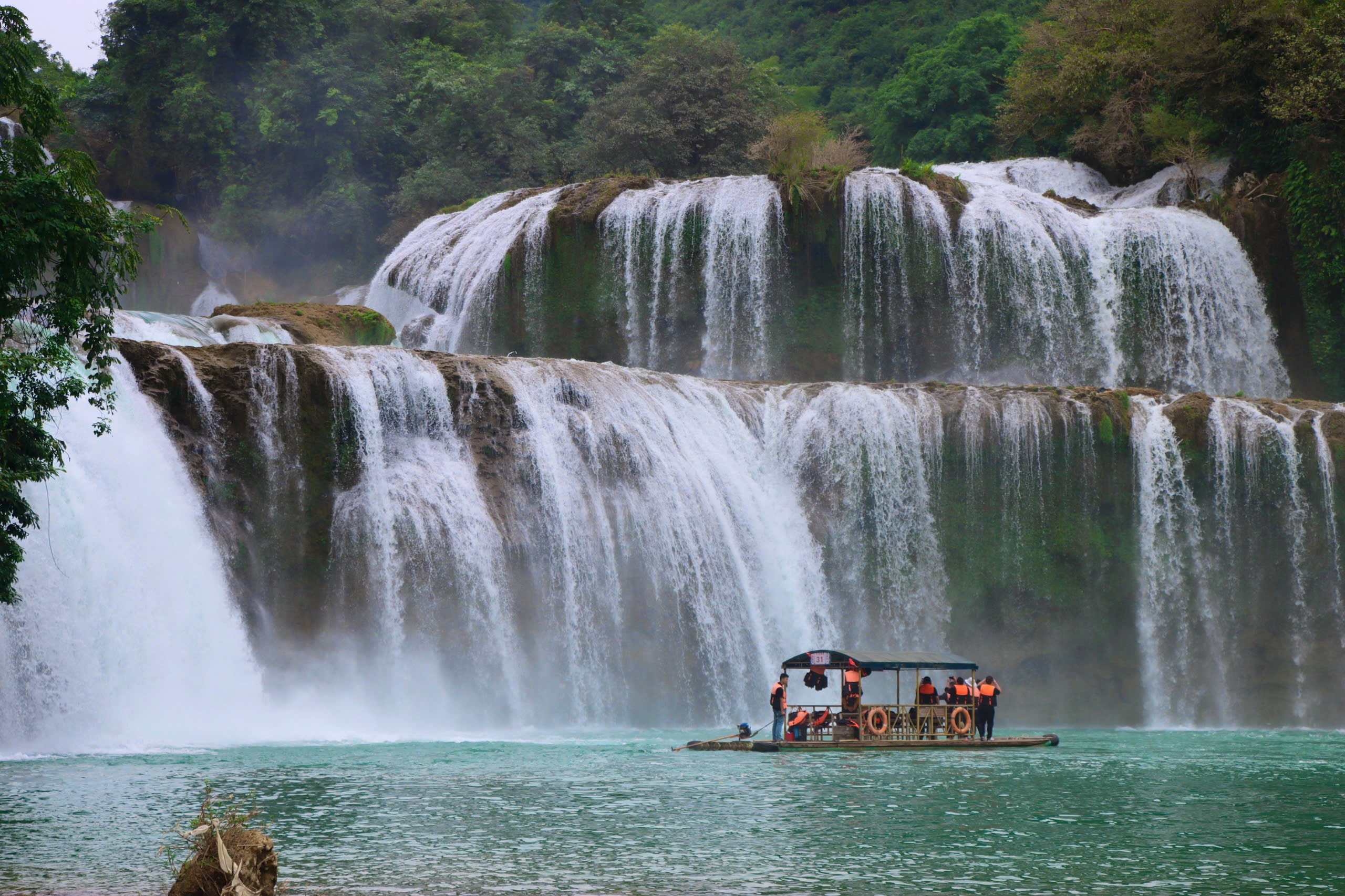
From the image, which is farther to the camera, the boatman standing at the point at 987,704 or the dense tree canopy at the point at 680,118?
the dense tree canopy at the point at 680,118

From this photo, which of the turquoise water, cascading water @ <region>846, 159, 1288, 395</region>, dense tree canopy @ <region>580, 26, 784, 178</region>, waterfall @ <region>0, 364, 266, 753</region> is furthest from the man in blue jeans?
dense tree canopy @ <region>580, 26, 784, 178</region>

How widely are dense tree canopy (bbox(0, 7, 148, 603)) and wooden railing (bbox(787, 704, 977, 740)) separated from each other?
1120 centimetres

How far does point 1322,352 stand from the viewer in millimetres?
35562

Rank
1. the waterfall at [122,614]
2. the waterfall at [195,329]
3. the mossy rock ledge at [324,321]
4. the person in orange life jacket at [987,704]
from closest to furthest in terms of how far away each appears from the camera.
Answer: the waterfall at [122,614], the person in orange life jacket at [987,704], the waterfall at [195,329], the mossy rock ledge at [324,321]

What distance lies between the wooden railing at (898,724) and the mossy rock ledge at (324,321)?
1463cm

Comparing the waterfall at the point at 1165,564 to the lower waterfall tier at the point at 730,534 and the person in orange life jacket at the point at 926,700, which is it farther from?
the person in orange life jacket at the point at 926,700

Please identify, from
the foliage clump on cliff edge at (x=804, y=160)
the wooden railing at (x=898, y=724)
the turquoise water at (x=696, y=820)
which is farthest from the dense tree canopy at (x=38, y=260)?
the foliage clump on cliff edge at (x=804, y=160)

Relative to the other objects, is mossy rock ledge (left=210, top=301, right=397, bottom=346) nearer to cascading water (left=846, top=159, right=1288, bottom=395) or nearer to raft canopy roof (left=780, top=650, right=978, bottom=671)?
cascading water (left=846, top=159, right=1288, bottom=395)

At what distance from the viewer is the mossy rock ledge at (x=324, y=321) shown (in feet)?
98.8

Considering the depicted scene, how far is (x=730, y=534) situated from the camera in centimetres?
2684

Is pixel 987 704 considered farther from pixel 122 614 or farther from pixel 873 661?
pixel 122 614

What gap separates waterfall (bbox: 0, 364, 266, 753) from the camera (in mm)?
19047

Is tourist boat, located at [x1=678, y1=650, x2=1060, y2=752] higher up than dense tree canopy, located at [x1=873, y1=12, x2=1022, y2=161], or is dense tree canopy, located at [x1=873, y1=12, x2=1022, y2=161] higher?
dense tree canopy, located at [x1=873, y1=12, x2=1022, y2=161]

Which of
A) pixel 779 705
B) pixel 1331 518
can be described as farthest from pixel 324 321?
pixel 1331 518
